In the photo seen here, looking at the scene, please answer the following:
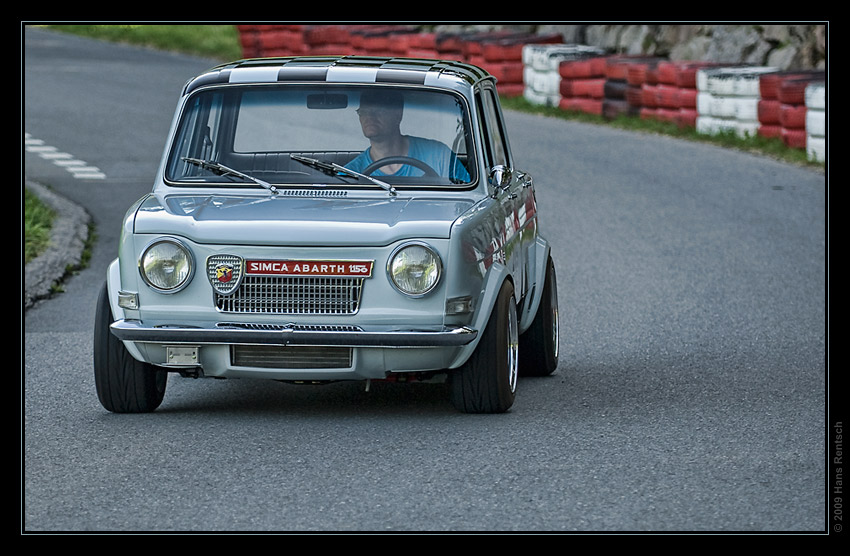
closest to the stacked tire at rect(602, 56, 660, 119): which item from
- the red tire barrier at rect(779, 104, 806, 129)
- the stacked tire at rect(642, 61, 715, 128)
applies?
the stacked tire at rect(642, 61, 715, 128)

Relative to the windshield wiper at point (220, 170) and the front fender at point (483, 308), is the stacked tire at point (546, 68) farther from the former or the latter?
the front fender at point (483, 308)

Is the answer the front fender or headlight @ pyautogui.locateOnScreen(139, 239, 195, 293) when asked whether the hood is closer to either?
headlight @ pyautogui.locateOnScreen(139, 239, 195, 293)

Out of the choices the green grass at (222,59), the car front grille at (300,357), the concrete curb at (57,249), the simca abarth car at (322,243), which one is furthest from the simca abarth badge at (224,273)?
the green grass at (222,59)

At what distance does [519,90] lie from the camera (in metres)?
26.8

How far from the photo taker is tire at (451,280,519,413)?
678 cm

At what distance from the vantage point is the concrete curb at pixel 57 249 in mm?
11508

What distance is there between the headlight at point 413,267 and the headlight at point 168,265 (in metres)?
0.90

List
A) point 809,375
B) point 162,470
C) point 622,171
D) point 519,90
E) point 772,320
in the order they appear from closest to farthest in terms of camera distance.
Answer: point 162,470 < point 809,375 < point 772,320 < point 622,171 < point 519,90

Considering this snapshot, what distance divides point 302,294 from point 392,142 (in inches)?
47.2

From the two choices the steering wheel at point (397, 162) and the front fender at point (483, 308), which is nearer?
the front fender at point (483, 308)

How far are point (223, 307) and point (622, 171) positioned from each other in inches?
472

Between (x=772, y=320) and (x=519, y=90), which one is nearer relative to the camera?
(x=772, y=320)
